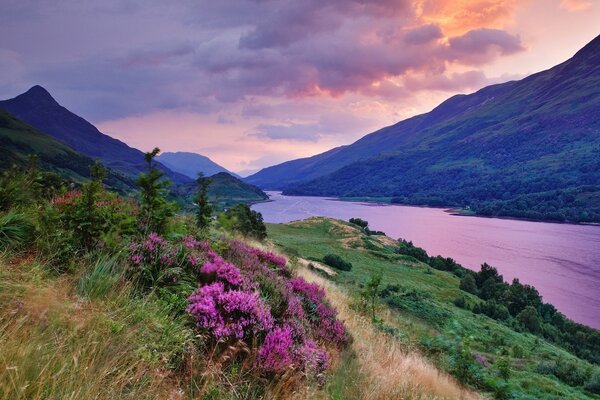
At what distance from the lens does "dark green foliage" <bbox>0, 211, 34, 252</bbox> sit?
5.04 m

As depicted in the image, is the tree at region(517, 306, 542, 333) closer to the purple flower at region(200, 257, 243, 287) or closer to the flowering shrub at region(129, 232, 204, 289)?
the purple flower at region(200, 257, 243, 287)

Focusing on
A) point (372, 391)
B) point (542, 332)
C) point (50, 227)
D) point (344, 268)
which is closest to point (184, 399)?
point (372, 391)

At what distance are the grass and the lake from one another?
24.2 m

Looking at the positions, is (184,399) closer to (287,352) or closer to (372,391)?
(287,352)

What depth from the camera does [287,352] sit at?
14.0 ft

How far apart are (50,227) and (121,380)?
3.27m

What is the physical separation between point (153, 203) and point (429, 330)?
A: 580 inches

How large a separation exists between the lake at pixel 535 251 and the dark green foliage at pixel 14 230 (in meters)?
58.4

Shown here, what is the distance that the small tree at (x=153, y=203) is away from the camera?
691 cm

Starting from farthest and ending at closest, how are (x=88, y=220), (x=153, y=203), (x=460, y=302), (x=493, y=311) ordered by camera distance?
1. (x=493, y=311)
2. (x=460, y=302)
3. (x=153, y=203)
4. (x=88, y=220)

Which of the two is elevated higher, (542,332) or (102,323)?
(102,323)

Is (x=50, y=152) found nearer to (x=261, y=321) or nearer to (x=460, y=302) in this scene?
(x=460, y=302)

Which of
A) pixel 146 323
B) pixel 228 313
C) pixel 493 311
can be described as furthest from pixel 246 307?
pixel 493 311

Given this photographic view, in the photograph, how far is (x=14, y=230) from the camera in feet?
17.1
